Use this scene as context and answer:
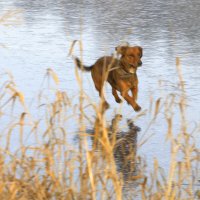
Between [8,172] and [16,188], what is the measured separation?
0.42 meters

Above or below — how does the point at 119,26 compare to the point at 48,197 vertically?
above

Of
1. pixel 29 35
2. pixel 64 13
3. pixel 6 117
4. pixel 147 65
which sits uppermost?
pixel 64 13

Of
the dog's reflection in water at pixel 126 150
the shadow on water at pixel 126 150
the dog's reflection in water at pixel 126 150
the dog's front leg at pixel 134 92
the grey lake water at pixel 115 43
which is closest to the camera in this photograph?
the dog's reflection in water at pixel 126 150

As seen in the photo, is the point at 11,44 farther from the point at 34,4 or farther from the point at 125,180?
the point at 125,180

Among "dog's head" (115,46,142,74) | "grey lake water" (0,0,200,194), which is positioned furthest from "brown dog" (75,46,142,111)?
"grey lake water" (0,0,200,194)

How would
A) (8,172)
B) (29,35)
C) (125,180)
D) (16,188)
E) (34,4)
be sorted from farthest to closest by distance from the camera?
(34,4), (29,35), (125,180), (8,172), (16,188)

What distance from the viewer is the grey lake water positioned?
8.59 metres

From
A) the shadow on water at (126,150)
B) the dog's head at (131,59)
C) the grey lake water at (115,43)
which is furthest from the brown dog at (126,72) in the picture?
the shadow on water at (126,150)

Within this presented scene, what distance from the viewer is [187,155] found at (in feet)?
14.1

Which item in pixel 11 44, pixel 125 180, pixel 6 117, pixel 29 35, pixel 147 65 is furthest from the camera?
pixel 29 35

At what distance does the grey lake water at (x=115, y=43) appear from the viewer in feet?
28.2

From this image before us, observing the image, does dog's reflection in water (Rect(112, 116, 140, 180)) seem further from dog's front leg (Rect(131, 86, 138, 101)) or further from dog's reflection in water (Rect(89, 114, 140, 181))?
dog's front leg (Rect(131, 86, 138, 101))

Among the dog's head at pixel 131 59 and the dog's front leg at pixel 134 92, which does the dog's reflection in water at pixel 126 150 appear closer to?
the dog's front leg at pixel 134 92

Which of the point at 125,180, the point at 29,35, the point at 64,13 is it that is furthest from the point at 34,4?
the point at 125,180
